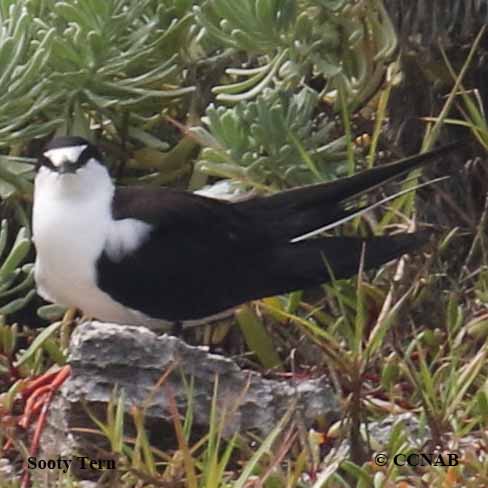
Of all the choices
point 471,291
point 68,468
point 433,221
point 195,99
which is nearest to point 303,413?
point 68,468

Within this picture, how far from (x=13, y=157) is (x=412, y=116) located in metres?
1.06

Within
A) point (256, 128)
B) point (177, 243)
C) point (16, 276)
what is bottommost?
point (16, 276)

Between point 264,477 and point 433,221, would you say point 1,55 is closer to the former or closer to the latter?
point 433,221

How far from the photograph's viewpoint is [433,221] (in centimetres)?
446

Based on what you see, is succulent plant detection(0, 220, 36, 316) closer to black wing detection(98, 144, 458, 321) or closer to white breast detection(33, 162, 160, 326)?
white breast detection(33, 162, 160, 326)

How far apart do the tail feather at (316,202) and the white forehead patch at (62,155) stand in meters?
0.42

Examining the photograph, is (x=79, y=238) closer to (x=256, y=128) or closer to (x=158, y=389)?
(x=256, y=128)

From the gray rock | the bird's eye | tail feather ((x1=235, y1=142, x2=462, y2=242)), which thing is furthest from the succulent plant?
the gray rock

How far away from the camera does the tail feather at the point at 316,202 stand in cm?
405

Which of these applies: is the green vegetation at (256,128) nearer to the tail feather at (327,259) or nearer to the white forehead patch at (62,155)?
the tail feather at (327,259)

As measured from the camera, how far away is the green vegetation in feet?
13.0

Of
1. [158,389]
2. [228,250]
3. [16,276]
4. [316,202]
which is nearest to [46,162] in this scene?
[16,276]

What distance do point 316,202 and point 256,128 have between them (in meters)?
0.24

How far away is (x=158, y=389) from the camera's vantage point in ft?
10.7
